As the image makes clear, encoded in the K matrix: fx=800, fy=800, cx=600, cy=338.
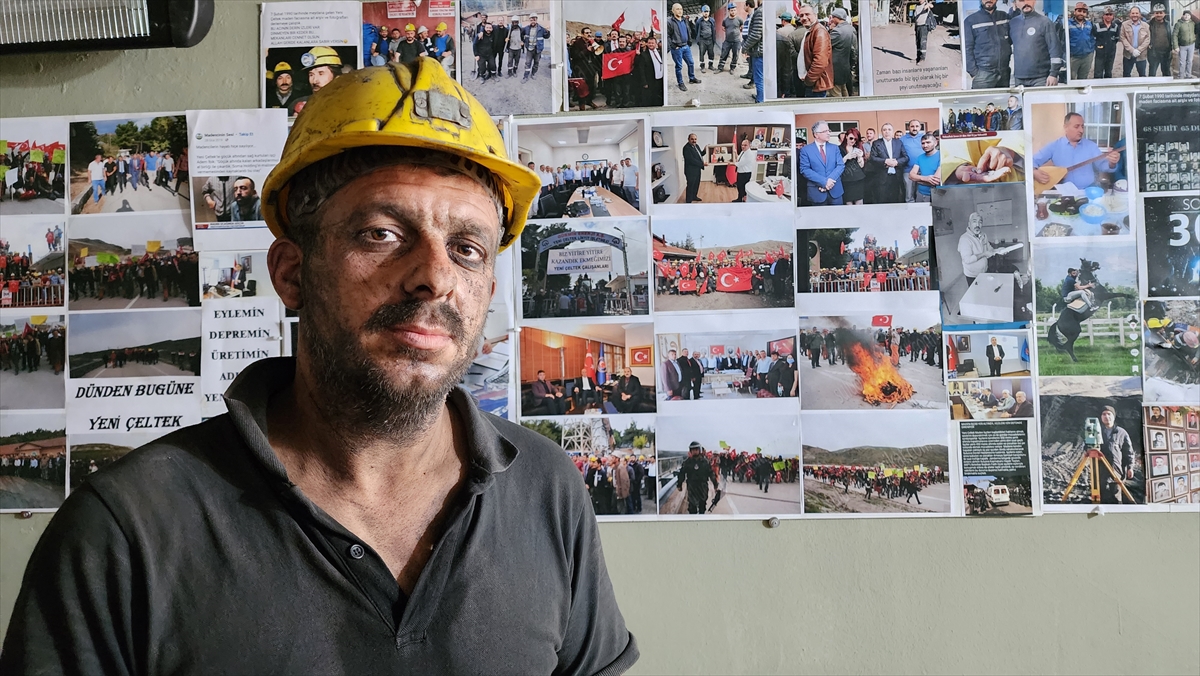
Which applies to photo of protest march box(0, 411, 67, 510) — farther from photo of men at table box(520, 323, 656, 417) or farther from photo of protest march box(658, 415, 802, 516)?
photo of protest march box(658, 415, 802, 516)

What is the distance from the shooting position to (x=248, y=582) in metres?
0.77

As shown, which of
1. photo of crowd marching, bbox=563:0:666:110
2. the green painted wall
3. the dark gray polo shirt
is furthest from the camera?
photo of crowd marching, bbox=563:0:666:110

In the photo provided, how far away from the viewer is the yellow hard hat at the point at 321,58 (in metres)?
1.46

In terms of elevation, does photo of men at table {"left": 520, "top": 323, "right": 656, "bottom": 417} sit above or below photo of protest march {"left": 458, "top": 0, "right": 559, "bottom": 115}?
below

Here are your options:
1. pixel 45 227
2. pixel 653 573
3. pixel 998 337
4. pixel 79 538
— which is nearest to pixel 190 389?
pixel 45 227

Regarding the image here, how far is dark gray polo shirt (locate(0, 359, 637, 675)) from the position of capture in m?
0.72

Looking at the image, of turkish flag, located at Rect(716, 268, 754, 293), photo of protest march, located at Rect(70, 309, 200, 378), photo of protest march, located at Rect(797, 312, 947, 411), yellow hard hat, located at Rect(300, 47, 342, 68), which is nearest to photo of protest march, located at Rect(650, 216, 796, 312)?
turkish flag, located at Rect(716, 268, 754, 293)

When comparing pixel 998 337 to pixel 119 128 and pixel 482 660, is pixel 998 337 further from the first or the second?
pixel 119 128

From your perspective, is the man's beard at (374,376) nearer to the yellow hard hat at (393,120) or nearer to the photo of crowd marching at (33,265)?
the yellow hard hat at (393,120)

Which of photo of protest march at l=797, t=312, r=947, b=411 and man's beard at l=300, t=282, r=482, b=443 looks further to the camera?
photo of protest march at l=797, t=312, r=947, b=411

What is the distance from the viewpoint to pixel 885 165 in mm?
1390

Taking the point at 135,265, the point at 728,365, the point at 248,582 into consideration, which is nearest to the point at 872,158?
the point at 728,365

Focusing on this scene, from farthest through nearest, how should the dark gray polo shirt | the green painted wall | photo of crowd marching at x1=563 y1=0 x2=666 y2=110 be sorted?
photo of crowd marching at x1=563 y1=0 x2=666 y2=110 → the green painted wall → the dark gray polo shirt

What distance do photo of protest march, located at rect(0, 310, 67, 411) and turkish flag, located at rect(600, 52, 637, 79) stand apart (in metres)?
1.10
